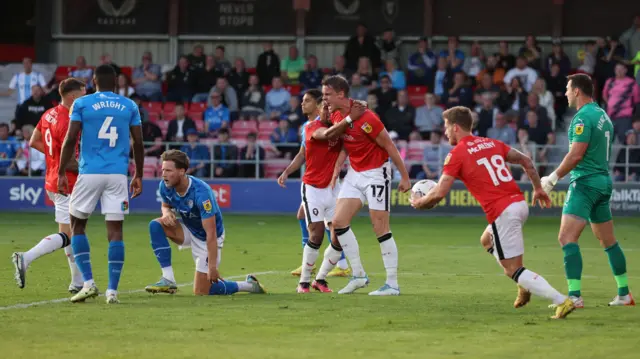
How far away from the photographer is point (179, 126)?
2706 cm

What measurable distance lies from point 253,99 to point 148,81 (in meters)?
3.22

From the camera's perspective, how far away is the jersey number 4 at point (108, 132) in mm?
10438

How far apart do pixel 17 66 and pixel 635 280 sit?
23170 millimetres

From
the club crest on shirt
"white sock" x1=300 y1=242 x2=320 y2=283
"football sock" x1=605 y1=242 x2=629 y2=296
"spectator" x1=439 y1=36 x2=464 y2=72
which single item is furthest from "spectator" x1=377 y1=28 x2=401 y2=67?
"football sock" x1=605 y1=242 x2=629 y2=296

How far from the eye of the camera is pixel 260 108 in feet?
92.8

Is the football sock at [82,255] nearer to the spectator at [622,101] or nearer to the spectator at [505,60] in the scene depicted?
the spectator at [622,101]

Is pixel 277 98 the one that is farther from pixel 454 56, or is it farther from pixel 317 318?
pixel 317 318

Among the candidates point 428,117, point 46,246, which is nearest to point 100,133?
point 46,246

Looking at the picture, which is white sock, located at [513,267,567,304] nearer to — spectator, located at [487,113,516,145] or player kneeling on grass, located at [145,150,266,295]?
player kneeling on grass, located at [145,150,266,295]

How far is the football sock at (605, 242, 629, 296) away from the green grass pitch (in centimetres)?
26

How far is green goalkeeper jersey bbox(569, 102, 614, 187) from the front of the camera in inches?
401

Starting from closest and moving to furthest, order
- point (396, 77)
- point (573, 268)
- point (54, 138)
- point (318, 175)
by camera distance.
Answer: point (573, 268) < point (54, 138) < point (318, 175) < point (396, 77)

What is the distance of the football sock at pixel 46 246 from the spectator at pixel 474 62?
60.2ft

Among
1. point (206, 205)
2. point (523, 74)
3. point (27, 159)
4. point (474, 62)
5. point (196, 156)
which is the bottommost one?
point (27, 159)
